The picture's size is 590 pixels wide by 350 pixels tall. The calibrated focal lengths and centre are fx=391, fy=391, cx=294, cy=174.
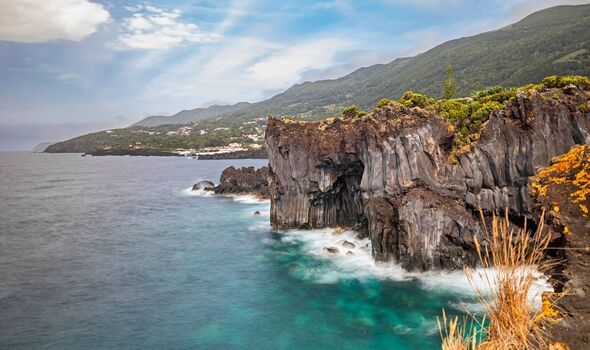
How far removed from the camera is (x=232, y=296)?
35375 millimetres

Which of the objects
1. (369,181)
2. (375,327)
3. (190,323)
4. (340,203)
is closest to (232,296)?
(190,323)

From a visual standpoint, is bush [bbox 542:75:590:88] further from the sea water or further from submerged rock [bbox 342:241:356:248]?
submerged rock [bbox 342:241:356:248]

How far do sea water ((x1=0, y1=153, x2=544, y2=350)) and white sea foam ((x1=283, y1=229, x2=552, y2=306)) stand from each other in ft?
0.54

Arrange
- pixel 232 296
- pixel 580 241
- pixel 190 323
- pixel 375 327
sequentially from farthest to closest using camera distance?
pixel 232 296
pixel 190 323
pixel 375 327
pixel 580 241

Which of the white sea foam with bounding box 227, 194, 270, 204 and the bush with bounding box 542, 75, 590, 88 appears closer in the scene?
the bush with bounding box 542, 75, 590, 88

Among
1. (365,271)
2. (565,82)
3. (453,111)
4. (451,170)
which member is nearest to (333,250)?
(365,271)

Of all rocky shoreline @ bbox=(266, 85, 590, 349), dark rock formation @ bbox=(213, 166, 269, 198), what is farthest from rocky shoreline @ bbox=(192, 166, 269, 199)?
rocky shoreline @ bbox=(266, 85, 590, 349)

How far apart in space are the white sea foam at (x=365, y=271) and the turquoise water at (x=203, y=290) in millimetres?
191

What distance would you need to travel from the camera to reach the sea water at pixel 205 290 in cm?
2802

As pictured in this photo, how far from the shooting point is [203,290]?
36844 millimetres

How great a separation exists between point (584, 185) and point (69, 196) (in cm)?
10164

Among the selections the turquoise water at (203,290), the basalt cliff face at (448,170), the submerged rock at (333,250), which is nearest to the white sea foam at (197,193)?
the turquoise water at (203,290)

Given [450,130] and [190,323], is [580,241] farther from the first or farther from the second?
[450,130]

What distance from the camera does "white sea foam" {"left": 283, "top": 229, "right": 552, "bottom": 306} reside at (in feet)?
109
